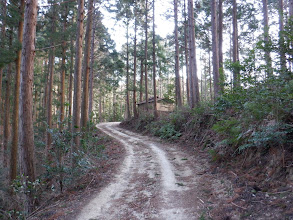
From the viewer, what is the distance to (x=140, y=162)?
918cm

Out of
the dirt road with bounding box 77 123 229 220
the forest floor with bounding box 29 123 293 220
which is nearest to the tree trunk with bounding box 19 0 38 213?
the forest floor with bounding box 29 123 293 220

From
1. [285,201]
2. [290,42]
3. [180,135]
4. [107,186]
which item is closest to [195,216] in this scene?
[285,201]

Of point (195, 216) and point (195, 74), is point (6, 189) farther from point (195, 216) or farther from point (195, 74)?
point (195, 74)

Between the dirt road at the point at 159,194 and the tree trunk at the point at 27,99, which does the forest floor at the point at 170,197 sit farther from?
the tree trunk at the point at 27,99

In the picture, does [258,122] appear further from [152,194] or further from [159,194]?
[152,194]

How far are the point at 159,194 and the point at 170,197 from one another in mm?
344

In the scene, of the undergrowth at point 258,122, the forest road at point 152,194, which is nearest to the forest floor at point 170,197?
the forest road at point 152,194

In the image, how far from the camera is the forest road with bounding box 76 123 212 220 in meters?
4.47

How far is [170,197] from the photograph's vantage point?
17.0ft

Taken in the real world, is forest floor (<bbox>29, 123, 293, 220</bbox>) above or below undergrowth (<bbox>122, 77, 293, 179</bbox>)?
below

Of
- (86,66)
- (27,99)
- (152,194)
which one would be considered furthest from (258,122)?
(86,66)

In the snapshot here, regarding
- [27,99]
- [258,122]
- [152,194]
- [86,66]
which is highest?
[86,66]

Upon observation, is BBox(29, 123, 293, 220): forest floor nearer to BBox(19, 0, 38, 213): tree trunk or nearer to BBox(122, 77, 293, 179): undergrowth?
BBox(122, 77, 293, 179): undergrowth

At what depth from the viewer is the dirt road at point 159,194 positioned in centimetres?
447
